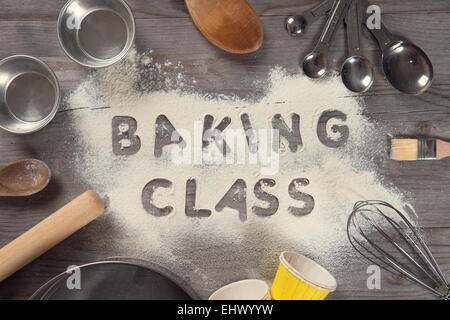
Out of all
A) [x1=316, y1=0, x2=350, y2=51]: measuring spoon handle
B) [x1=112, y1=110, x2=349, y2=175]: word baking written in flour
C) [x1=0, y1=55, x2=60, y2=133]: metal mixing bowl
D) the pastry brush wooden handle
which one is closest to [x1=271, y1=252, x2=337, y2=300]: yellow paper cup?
[x1=112, y1=110, x2=349, y2=175]: word baking written in flour

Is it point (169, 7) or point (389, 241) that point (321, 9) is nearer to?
point (169, 7)

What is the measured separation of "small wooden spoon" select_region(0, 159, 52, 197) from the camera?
0.73m

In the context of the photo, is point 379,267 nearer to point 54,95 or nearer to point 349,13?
point 349,13

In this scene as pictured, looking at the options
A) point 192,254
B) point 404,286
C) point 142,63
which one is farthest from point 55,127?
point 404,286

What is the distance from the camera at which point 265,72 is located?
770 mm

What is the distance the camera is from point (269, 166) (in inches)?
30.1

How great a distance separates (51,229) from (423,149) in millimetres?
704

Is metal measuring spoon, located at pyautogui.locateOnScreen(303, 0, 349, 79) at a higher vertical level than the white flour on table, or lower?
higher

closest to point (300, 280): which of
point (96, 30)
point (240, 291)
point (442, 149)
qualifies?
point (240, 291)

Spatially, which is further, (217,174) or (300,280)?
(217,174)

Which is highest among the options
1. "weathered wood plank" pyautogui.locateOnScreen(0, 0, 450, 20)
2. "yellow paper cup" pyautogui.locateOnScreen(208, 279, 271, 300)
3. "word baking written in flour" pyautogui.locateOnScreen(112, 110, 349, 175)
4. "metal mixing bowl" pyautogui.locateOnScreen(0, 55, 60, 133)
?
"weathered wood plank" pyautogui.locateOnScreen(0, 0, 450, 20)

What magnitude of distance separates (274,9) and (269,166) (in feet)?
1.02

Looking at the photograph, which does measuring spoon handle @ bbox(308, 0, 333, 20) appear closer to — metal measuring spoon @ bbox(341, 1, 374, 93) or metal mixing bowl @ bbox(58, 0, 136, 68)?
metal measuring spoon @ bbox(341, 1, 374, 93)

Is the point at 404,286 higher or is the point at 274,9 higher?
the point at 274,9
